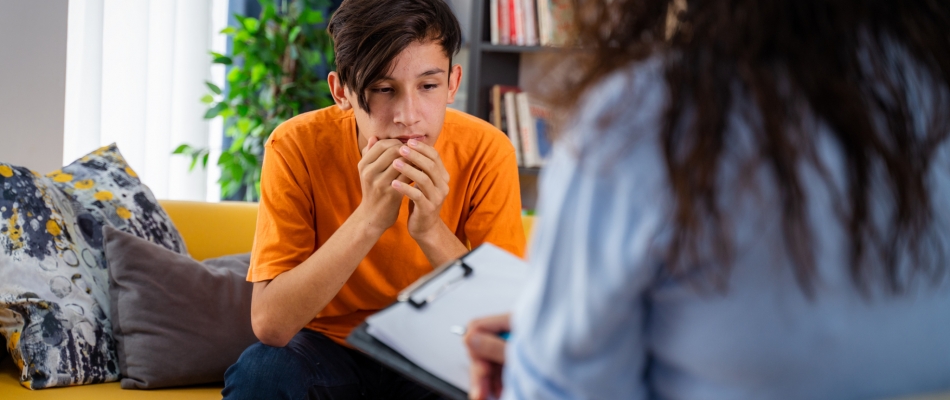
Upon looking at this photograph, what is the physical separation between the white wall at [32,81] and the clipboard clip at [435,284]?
5.11 ft

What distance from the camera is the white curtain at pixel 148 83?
2338 mm

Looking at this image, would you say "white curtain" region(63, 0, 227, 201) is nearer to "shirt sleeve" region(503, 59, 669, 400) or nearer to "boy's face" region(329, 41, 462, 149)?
"boy's face" region(329, 41, 462, 149)

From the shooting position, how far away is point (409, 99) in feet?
3.88

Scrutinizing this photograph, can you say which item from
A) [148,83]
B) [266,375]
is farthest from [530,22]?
[266,375]

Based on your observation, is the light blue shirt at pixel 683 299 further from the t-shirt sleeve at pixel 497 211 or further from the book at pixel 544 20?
the book at pixel 544 20

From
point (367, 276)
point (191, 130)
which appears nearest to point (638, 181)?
point (367, 276)

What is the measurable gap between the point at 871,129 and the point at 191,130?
2700 mm

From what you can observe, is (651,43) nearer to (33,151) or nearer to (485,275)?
(485,275)

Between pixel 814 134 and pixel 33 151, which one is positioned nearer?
pixel 814 134

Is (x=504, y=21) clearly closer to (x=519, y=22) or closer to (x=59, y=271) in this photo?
(x=519, y=22)

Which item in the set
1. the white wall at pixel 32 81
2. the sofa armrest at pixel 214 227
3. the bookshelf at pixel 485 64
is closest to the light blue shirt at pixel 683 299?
the sofa armrest at pixel 214 227

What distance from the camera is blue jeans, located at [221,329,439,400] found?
3.56ft

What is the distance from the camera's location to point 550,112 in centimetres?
52

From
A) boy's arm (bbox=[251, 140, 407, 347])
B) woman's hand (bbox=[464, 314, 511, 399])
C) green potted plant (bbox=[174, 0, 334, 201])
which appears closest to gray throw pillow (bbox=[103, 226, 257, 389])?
boy's arm (bbox=[251, 140, 407, 347])
